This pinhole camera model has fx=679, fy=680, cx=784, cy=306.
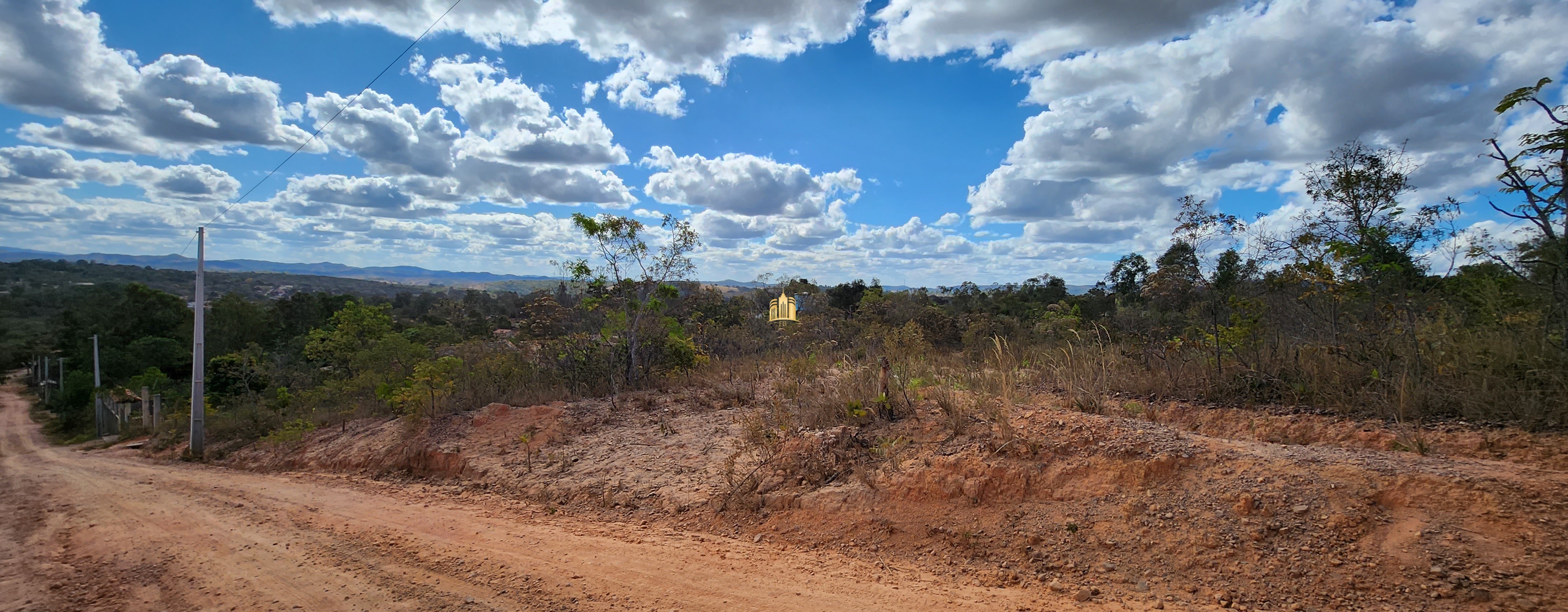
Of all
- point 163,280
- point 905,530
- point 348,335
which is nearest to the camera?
point 905,530

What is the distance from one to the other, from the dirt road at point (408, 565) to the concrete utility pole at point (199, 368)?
6.68 m

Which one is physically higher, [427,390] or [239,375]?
[427,390]

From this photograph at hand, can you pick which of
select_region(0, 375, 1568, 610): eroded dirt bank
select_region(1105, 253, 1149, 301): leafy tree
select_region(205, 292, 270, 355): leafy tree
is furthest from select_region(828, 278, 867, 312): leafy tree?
select_region(205, 292, 270, 355): leafy tree

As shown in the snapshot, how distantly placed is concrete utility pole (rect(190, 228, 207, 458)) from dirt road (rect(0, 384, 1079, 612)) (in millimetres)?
6678

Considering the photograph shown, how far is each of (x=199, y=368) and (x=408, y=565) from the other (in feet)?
44.7

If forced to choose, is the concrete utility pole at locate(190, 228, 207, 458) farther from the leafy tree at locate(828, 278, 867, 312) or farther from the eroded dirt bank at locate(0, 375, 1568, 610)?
the leafy tree at locate(828, 278, 867, 312)

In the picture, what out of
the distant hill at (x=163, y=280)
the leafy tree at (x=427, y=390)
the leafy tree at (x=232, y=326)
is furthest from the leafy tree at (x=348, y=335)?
the distant hill at (x=163, y=280)

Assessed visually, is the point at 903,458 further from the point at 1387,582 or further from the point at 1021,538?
the point at 1387,582

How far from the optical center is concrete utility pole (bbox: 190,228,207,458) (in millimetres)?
14070

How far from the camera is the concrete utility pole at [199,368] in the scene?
554 inches

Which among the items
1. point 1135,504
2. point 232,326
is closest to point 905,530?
point 1135,504

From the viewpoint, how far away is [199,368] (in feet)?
48.3

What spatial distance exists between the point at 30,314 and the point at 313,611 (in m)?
88.2

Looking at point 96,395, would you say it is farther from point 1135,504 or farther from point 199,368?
point 1135,504
